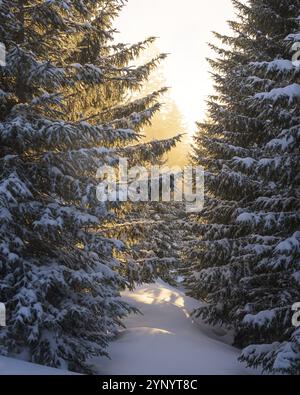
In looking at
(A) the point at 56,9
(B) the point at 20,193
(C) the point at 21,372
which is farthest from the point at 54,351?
(A) the point at 56,9

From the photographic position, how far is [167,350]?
10.7 meters

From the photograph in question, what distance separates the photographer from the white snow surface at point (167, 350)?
32.1ft

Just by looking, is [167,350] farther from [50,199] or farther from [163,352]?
[50,199]

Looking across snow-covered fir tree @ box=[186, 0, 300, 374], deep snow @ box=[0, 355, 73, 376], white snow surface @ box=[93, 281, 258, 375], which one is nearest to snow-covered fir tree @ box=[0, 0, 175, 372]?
deep snow @ box=[0, 355, 73, 376]

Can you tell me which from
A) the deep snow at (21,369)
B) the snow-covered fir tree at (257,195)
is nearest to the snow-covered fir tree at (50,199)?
the deep snow at (21,369)

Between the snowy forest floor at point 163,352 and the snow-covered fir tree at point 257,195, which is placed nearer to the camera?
the snow-covered fir tree at point 257,195

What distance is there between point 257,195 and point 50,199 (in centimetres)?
630

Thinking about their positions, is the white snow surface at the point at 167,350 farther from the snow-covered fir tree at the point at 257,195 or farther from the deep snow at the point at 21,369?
the deep snow at the point at 21,369

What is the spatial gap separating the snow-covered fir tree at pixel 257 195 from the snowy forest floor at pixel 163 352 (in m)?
0.96

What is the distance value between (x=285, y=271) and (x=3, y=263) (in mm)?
6120

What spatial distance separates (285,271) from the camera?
9.92m

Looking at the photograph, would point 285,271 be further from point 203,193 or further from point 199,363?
point 203,193

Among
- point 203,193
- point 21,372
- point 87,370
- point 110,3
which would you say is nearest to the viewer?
point 21,372

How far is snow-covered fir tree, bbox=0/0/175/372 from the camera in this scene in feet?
27.4
